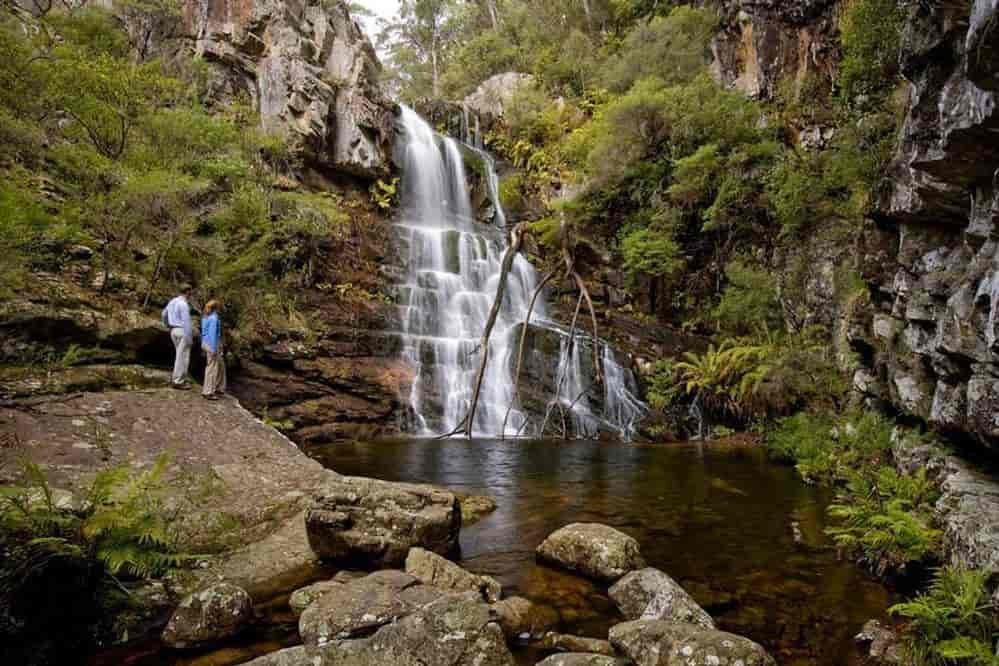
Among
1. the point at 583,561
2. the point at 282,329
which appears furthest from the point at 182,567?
the point at 282,329

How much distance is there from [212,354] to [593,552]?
7309 mm

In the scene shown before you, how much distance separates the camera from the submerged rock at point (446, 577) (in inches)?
162

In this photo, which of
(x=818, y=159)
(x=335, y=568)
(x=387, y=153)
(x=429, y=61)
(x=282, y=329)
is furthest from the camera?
(x=429, y=61)

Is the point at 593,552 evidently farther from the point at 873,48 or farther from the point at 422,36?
the point at 422,36

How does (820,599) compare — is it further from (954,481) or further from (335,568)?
(335,568)

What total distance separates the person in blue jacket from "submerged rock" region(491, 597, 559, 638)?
6.80 metres

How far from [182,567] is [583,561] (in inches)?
135

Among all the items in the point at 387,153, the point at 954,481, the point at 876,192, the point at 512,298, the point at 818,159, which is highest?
the point at 387,153

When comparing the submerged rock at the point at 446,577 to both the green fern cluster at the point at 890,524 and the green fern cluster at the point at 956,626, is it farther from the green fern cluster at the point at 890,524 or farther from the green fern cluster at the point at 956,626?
the green fern cluster at the point at 890,524

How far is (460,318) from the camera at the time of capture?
16.8 meters

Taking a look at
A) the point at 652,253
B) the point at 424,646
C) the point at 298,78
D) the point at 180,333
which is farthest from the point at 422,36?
the point at 424,646

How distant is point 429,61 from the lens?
40125 mm

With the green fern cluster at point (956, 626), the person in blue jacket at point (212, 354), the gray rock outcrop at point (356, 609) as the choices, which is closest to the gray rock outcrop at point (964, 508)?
the green fern cluster at point (956, 626)

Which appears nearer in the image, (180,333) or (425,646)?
(425,646)
